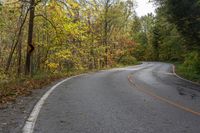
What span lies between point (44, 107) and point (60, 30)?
48.7ft

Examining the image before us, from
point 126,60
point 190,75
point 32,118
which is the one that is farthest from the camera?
point 126,60

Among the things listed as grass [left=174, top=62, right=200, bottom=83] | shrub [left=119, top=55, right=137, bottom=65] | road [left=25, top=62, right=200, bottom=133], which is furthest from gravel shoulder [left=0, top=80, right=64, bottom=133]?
shrub [left=119, top=55, right=137, bottom=65]

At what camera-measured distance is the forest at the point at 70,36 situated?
67.3 ft

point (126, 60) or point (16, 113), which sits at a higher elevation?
point (126, 60)

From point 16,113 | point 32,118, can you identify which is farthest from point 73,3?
point 32,118

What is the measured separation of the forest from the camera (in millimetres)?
20500

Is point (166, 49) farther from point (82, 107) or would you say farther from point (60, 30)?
point (82, 107)

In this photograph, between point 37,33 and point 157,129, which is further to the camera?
point 37,33

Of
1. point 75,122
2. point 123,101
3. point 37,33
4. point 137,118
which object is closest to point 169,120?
point 137,118

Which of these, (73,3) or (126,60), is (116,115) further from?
(126,60)

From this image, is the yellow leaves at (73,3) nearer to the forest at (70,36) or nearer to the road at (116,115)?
the forest at (70,36)

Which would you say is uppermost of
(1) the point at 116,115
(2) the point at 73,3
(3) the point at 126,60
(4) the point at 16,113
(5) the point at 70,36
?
(2) the point at 73,3

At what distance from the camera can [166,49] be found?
3073 inches

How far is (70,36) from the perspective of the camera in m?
27.6
